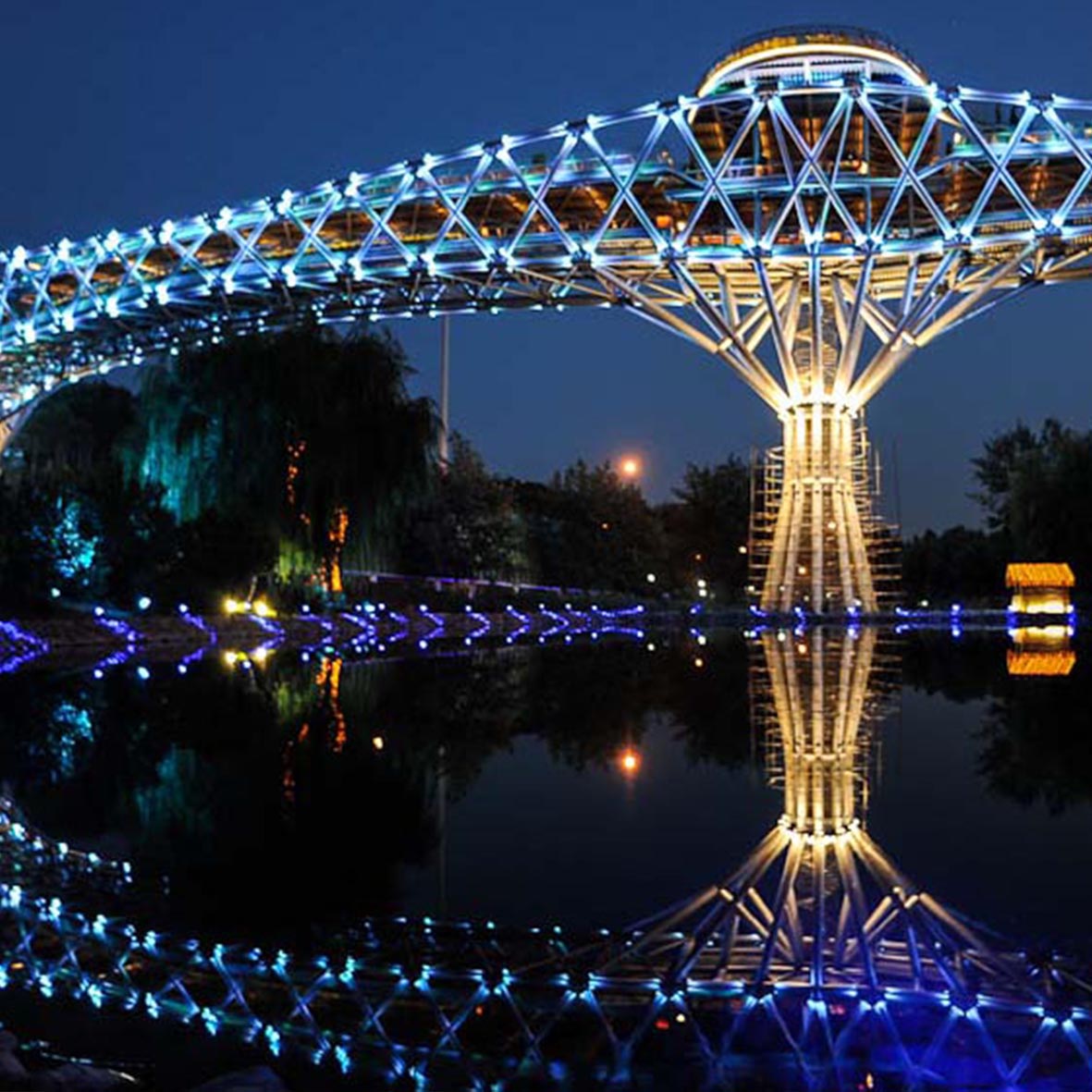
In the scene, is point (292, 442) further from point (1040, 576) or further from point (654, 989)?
point (654, 989)

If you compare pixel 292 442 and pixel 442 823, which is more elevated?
pixel 292 442

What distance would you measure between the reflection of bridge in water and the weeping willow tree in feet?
85.0

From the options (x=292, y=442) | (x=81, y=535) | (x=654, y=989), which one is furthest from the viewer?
(x=292, y=442)

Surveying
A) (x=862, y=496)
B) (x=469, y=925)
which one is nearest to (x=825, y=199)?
(x=862, y=496)

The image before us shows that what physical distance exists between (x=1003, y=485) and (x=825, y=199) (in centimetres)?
4304

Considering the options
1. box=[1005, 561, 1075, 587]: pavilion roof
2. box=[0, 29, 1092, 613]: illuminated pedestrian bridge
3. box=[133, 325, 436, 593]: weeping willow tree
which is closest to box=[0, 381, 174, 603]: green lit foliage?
box=[133, 325, 436, 593]: weeping willow tree

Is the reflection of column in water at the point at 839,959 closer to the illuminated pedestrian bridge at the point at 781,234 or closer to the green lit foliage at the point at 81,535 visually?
the green lit foliage at the point at 81,535

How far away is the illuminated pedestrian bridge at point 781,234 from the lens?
3634 centimetres

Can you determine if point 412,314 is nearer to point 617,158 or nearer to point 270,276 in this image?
point 270,276

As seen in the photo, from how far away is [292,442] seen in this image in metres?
31.8

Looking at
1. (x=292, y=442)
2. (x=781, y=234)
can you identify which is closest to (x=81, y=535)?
(x=292, y=442)

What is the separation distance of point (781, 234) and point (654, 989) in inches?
1481

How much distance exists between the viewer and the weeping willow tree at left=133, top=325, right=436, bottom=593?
31.7m

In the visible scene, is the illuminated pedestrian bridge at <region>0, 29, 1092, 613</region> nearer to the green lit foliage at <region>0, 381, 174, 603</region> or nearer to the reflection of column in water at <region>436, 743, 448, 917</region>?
the green lit foliage at <region>0, 381, 174, 603</region>
